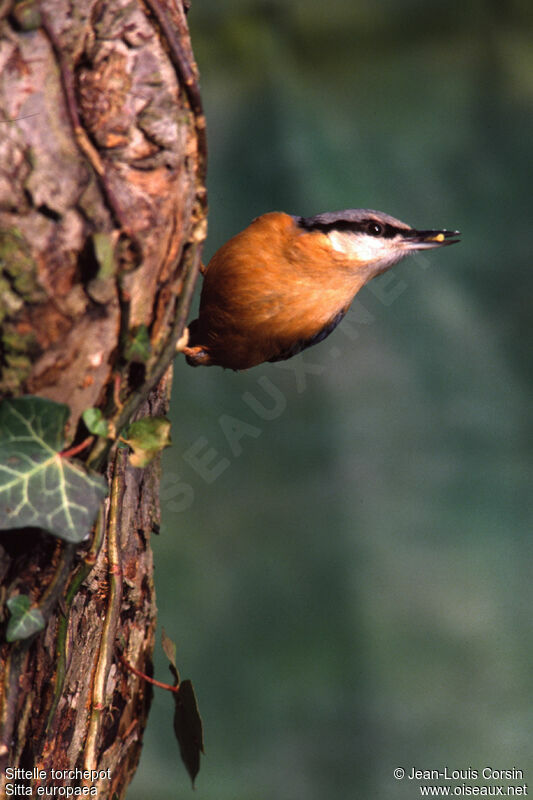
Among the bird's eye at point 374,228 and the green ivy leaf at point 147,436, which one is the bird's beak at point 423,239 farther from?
the green ivy leaf at point 147,436

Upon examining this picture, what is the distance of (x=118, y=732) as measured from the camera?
0.96m

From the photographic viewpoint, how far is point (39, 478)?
60 centimetres

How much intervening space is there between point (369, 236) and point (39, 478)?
0.65 metres

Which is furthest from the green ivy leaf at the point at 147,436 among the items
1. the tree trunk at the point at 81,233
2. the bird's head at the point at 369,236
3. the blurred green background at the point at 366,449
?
the blurred green background at the point at 366,449

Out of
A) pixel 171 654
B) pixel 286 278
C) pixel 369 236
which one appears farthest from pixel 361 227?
pixel 171 654

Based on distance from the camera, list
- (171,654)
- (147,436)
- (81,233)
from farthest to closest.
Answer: (171,654)
(147,436)
(81,233)

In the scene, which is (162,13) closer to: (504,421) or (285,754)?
(504,421)

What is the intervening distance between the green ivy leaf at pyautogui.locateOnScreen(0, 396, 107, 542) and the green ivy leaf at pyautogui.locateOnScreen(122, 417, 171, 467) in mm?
147

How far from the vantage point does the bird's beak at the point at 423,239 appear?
1.08 metres

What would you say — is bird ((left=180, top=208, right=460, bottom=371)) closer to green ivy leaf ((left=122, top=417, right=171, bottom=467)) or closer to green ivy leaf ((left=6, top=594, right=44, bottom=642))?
green ivy leaf ((left=122, top=417, right=171, bottom=467))

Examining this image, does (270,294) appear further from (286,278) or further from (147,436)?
(147,436)

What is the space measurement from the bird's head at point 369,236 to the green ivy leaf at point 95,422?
534 mm

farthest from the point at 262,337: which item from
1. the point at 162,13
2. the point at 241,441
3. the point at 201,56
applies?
the point at 201,56

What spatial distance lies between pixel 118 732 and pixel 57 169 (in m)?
0.70
